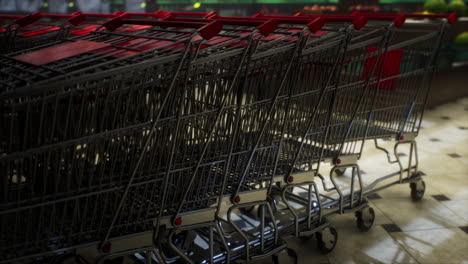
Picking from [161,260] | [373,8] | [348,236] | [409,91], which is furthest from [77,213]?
[373,8]

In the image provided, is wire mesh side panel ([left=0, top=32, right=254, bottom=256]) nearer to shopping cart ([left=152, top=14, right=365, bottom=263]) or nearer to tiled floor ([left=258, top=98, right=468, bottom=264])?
shopping cart ([left=152, top=14, right=365, bottom=263])

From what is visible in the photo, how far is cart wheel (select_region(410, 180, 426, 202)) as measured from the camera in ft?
12.5

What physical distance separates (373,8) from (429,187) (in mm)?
5120

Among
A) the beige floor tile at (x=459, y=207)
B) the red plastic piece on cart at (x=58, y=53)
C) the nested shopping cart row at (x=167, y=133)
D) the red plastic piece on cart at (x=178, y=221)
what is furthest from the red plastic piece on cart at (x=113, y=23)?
the beige floor tile at (x=459, y=207)

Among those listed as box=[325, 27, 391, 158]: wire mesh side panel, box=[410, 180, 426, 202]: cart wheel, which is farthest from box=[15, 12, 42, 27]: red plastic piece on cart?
box=[410, 180, 426, 202]: cart wheel

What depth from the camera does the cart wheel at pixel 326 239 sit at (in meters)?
2.94

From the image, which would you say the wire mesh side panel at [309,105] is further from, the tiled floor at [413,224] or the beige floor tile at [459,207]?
the beige floor tile at [459,207]

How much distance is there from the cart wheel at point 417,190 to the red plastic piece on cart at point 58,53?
2.76 metres

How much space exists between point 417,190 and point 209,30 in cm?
261

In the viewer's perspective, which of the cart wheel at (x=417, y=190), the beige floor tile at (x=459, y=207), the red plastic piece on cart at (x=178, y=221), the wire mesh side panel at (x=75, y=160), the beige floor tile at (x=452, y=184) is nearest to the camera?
the wire mesh side panel at (x=75, y=160)

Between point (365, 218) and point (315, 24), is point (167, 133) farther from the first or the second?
point (365, 218)

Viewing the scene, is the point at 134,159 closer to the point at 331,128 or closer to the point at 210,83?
the point at 210,83

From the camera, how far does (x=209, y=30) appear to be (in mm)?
2010

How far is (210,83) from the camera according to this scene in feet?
7.73
